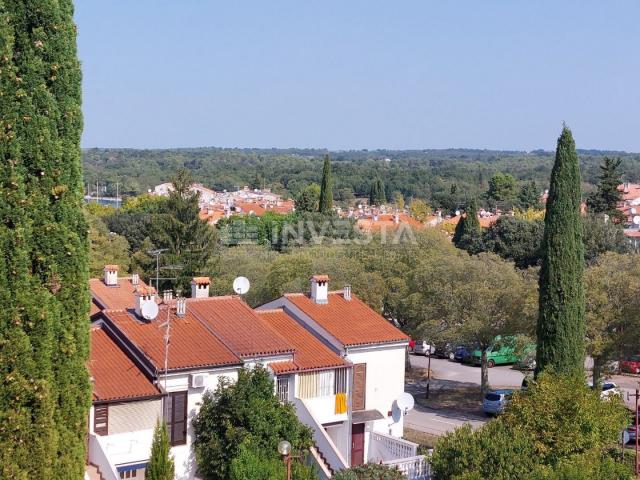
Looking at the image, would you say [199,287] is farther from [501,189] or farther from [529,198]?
[501,189]

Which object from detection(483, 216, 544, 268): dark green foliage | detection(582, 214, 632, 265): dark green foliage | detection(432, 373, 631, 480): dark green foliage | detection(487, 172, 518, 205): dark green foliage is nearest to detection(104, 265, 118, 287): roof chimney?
detection(432, 373, 631, 480): dark green foliage

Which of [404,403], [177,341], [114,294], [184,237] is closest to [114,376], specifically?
[177,341]

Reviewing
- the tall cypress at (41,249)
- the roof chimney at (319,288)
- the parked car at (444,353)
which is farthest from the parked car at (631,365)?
the tall cypress at (41,249)

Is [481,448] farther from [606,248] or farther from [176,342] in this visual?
[606,248]

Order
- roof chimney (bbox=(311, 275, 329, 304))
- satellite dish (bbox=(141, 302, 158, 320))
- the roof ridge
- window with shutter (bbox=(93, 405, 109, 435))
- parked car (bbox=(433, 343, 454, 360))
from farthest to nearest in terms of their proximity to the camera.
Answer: parked car (bbox=(433, 343, 454, 360)), roof chimney (bbox=(311, 275, 329, 304)), the roof ridge, satellite dish (bbox=(141, 302, 158, 320)), window with shutter (bbox=(93, 405, 109, 435))

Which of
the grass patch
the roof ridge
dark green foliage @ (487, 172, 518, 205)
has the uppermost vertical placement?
dark green foliage @ (487, 172, 518, 205)

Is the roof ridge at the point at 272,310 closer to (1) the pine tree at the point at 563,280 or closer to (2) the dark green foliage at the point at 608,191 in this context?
(1) the pine tree at the point at 563,280

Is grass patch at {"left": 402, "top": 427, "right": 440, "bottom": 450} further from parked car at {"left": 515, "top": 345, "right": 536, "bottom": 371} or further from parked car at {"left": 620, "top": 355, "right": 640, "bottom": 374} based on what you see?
parked car at {"left": 620, "top": 355, "right": 640, "bottom": 374}
